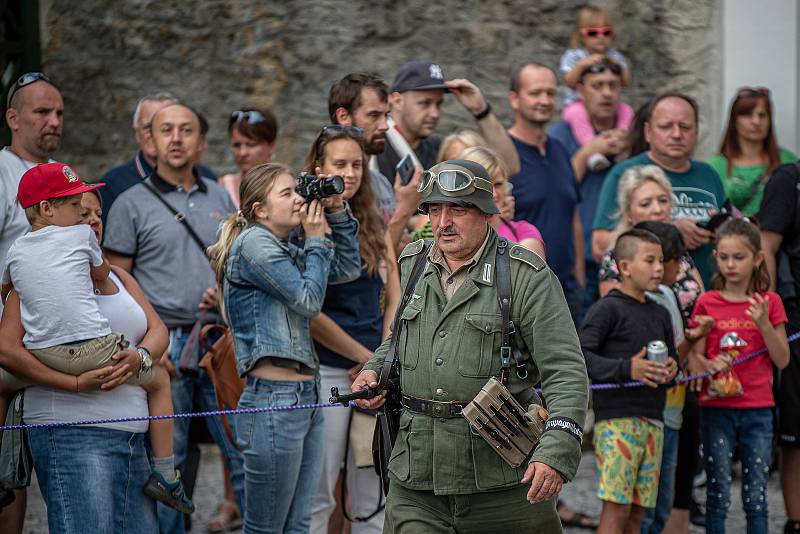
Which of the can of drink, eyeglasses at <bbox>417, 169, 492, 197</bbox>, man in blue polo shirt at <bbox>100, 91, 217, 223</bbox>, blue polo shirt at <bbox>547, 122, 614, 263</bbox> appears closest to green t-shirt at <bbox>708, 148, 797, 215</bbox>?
blue polo shirt at <bbox>547, 122, 614, 263</bbox>

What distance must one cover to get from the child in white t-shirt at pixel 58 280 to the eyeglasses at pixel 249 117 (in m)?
2.26

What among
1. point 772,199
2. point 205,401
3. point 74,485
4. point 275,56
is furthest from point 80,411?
point 275,56

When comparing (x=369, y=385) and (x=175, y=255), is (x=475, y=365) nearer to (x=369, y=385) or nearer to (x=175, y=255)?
(x=369, y=385)

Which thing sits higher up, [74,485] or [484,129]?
[484,129]

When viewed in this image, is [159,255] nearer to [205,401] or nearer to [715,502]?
[205,401]

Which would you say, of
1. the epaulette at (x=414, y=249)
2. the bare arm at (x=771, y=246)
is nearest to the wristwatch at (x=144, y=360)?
the epaulette at (x=414, y=249)

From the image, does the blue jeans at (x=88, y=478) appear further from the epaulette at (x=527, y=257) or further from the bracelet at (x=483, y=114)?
the bracelet at (x=483, y=114)

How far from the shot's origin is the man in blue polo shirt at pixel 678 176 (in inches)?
276

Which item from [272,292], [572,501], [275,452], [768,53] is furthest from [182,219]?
[768,53]

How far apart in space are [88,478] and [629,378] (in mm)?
2448

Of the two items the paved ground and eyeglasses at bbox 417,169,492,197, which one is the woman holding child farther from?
the paved ground

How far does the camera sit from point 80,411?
4.85 metres

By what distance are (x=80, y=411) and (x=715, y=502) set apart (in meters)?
3.18

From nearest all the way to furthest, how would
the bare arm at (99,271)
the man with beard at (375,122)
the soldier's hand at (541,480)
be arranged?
1. the soldier's hand at (541,480)
2. the bare arm at (99,271)
3. the man with beard at (375,122)
